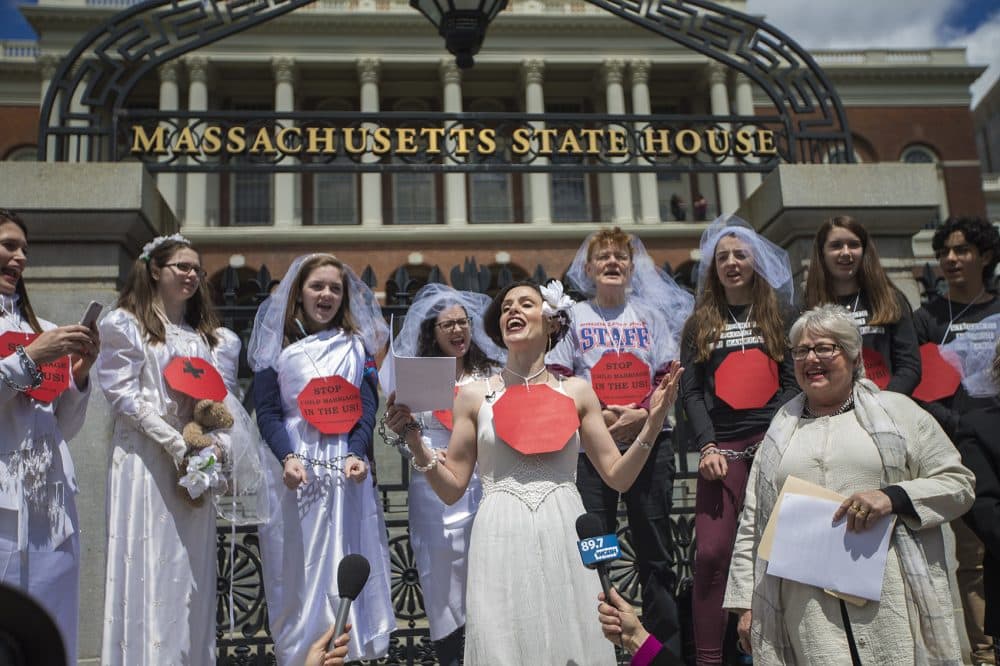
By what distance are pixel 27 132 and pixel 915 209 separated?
3707 centimetres

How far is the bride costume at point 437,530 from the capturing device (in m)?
4.20

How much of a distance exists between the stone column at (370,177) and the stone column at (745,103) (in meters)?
14.6

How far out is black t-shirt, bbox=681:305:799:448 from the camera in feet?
13.1

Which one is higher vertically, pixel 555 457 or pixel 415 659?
pixel 555 457

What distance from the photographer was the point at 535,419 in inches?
118

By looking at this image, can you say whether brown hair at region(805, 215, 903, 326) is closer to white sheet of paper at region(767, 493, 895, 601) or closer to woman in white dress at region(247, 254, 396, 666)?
white sheet of paper at region(767, 493, 895, 601)

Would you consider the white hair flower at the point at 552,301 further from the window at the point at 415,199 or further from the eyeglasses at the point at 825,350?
the window at the point at 415,199

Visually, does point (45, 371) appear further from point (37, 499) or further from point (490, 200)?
point (490, 200)

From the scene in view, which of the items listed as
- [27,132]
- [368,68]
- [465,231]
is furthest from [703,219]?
[27,132]

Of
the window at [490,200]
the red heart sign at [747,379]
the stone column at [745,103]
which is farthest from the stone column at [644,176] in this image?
the red heart sign at [747,379]

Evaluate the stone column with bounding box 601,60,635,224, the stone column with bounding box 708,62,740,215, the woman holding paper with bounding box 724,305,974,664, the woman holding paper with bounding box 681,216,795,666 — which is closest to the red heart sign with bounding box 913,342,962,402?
A: the woman holding paper with bounding box 681,216,795,666

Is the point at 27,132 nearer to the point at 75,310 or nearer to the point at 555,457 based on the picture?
the point at 75,310

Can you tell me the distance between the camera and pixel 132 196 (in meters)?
4.89

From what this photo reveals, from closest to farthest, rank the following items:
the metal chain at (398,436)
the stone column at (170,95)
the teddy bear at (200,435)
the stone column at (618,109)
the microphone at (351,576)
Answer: the microphone at (351,576) → the metal chain at (398,436) → the teddy bear at (200,435) → the stone column at (170,95) → the stone column at (618,109)
